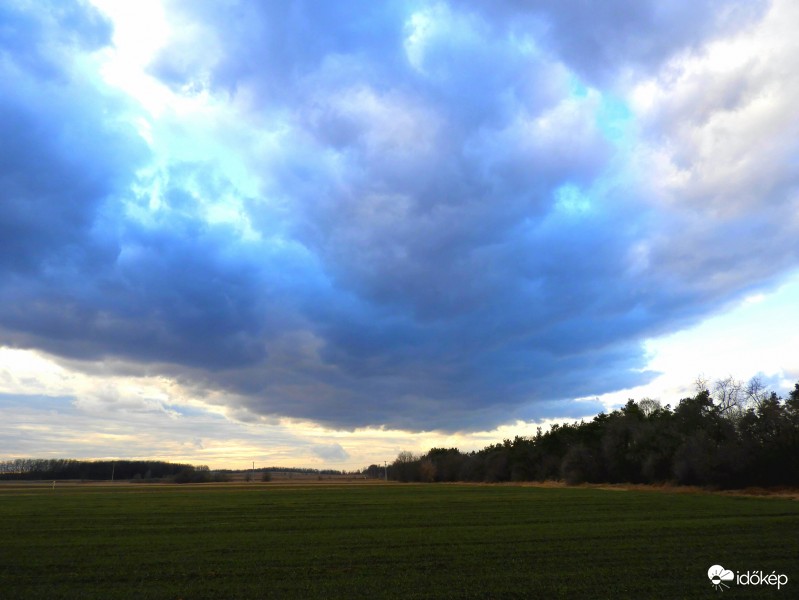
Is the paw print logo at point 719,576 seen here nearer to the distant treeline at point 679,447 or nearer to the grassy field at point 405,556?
the grassy field at point 405,556

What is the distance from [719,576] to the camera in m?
15.6

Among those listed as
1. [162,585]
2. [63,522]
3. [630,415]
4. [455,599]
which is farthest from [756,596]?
[630,415]

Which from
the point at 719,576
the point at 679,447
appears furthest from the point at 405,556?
the point at 679,447

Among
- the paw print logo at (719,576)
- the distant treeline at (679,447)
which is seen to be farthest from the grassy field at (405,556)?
the distant treeline at (679,447)

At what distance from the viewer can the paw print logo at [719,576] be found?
14.5 m

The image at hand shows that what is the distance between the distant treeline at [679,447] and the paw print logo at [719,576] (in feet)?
176

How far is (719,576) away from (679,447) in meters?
65.8

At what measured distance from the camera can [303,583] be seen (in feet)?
50.3

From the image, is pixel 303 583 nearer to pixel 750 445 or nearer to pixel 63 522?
pixel 63 522

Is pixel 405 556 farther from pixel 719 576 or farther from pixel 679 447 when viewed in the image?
pixel 679 447

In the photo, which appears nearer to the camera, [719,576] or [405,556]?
[719,576]

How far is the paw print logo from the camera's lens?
47.6 feet

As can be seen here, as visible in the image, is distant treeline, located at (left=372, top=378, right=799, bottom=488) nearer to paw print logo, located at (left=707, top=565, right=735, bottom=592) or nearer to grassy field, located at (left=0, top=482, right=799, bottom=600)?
grassy field, located at (left=0, top=482, right=799, bottom=600)

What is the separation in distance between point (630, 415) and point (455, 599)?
9229 centimetres
